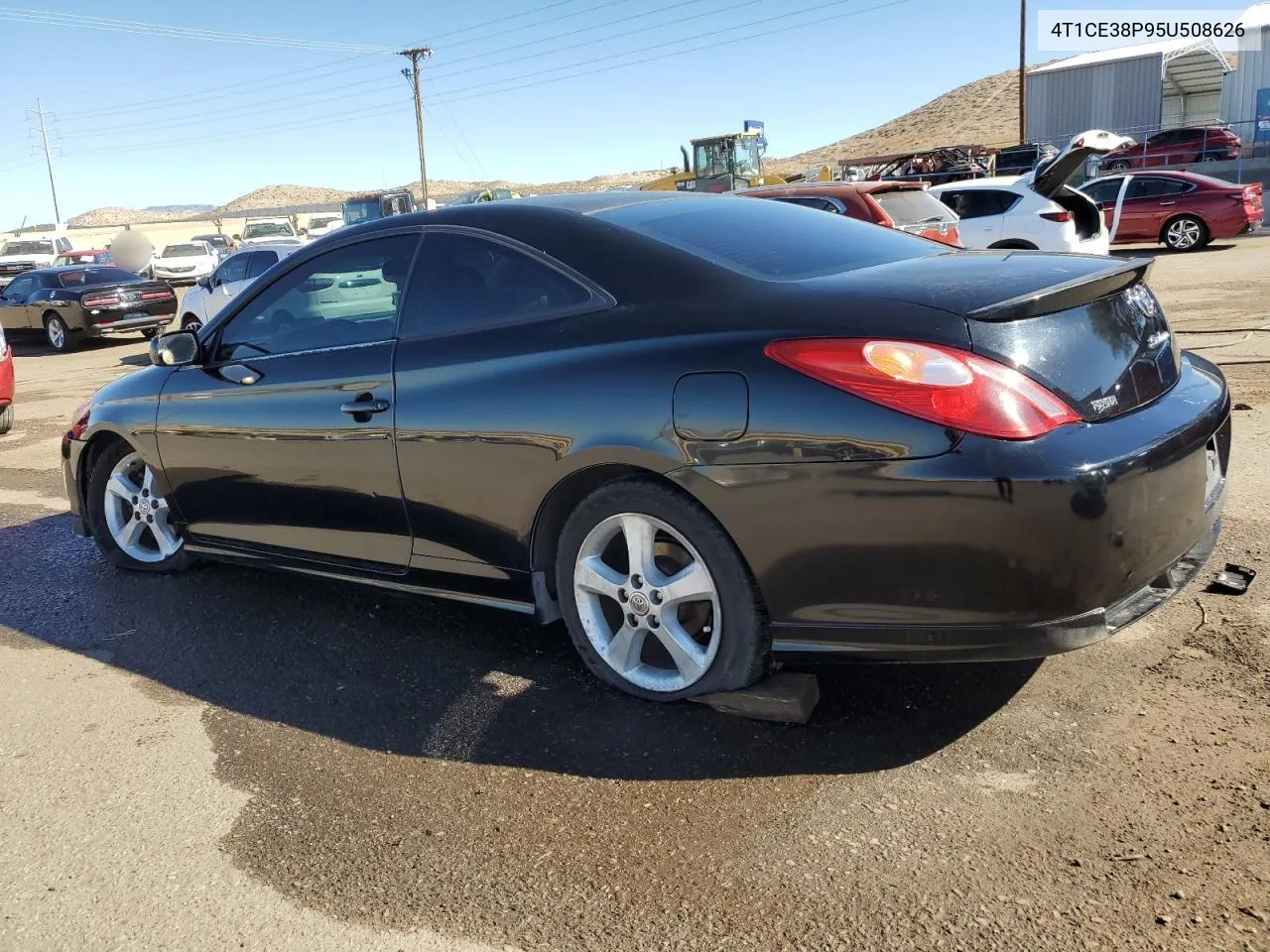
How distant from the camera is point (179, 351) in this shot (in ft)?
15.1

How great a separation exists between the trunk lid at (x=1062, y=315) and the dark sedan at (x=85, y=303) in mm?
17577

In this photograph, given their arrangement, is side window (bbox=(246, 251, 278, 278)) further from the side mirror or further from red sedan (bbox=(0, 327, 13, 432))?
the side mirror

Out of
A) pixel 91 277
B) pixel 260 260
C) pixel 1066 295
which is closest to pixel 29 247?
pixel 91 277

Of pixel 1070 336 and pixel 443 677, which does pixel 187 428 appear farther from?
pixel 1070 336

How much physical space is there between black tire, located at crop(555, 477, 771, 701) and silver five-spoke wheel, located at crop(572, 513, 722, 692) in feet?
0.08

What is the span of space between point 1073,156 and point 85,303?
51.1 feet

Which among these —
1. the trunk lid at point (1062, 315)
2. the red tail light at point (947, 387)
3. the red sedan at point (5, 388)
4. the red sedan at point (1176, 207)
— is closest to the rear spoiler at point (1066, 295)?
the trunk lid at point (1062, 315)

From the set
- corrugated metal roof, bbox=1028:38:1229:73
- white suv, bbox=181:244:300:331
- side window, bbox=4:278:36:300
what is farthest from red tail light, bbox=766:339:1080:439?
corrugated metal roof, bbox=1028:38:1229:73

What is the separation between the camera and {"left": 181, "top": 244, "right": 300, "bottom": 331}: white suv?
51.7ft

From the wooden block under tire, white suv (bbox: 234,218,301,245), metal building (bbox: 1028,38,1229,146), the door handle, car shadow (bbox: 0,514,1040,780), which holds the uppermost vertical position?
metal building (bbox: 1028,38,1229,146)

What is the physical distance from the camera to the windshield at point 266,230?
3928 centimetres

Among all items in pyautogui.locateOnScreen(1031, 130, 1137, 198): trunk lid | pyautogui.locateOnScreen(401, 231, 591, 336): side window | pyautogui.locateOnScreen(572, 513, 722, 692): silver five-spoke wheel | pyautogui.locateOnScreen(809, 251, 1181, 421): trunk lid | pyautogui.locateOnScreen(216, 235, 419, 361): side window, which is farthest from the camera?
pyautogui.locateOnScreen(1031, 130, 1137, 198): trunk lid

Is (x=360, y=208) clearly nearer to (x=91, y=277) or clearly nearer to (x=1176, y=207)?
(x=91, y=277)

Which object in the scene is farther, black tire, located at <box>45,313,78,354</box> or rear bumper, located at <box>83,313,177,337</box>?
black tire, located at <box>45,313,78,354</box>
